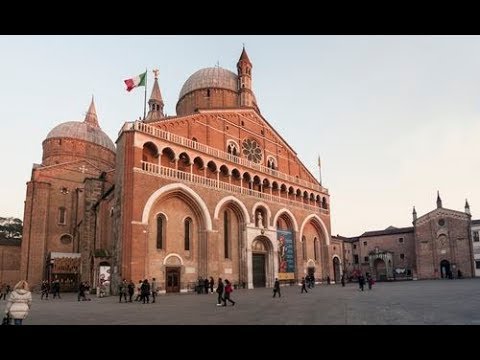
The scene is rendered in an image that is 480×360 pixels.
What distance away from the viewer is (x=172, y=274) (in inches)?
1096

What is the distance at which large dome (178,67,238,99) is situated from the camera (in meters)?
46.9

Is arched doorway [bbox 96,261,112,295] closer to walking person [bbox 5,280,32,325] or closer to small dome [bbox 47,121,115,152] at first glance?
walking person [bbox 5,280,32,325]

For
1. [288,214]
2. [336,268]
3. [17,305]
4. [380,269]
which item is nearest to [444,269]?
[380,269]

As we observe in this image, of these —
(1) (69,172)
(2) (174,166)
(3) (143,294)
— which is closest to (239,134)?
(2) (174,166)

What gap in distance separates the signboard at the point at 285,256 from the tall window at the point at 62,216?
88.5ft

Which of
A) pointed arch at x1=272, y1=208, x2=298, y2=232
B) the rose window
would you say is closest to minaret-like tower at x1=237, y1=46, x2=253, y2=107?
the rose window

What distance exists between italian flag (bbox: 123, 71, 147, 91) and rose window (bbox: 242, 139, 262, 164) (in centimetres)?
1243

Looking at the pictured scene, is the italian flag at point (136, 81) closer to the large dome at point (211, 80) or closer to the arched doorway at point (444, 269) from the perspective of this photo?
the large dome at point (211, 80)

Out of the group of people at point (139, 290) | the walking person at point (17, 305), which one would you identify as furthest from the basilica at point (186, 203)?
Answer: the walking person at point (17, 305)

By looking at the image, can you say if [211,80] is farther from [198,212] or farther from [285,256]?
[285,256]

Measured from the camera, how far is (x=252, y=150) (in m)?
39.1

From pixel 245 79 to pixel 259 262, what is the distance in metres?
22.7
